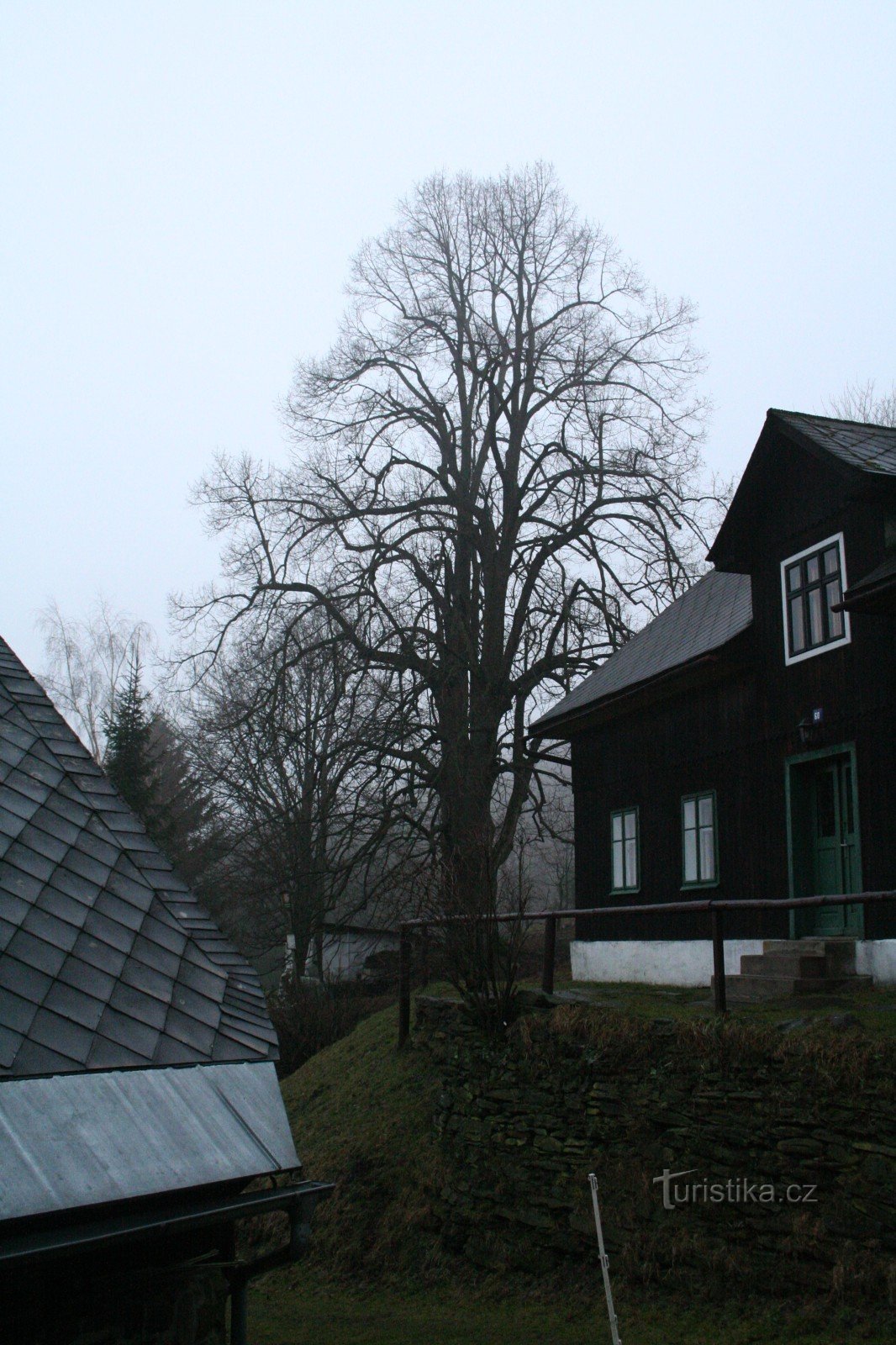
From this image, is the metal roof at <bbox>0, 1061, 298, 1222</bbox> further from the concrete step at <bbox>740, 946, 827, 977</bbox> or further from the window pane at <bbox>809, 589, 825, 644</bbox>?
the window pane at <bbox>809, 589, 825, 644</bbox>

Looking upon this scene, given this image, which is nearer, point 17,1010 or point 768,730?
point 17,1010

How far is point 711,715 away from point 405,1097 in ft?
21.0

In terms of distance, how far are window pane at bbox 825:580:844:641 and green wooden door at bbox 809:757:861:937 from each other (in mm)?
1456

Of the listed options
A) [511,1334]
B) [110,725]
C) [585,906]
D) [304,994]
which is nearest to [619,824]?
[585,906]

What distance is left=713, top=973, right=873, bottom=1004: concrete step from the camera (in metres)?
12.4

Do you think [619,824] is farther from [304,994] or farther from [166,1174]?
[166,1174]

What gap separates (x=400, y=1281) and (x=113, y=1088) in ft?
29.3

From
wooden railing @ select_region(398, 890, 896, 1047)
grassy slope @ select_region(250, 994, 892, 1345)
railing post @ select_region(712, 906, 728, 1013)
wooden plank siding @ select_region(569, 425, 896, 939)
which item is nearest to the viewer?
grassy slope @ select_region(250, 994, 892, 1345)

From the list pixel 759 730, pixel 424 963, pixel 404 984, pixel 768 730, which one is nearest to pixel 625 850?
pixel 424 963

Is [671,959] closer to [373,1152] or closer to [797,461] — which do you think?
[373,1152]

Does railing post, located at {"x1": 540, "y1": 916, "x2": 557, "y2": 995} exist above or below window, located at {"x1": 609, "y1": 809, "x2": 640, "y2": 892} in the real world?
below

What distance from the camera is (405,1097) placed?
48.4 ft

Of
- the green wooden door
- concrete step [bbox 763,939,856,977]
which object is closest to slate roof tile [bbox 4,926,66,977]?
concrete step [bbox 763,939,856,977]

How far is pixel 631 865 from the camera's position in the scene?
1848 centimetres
